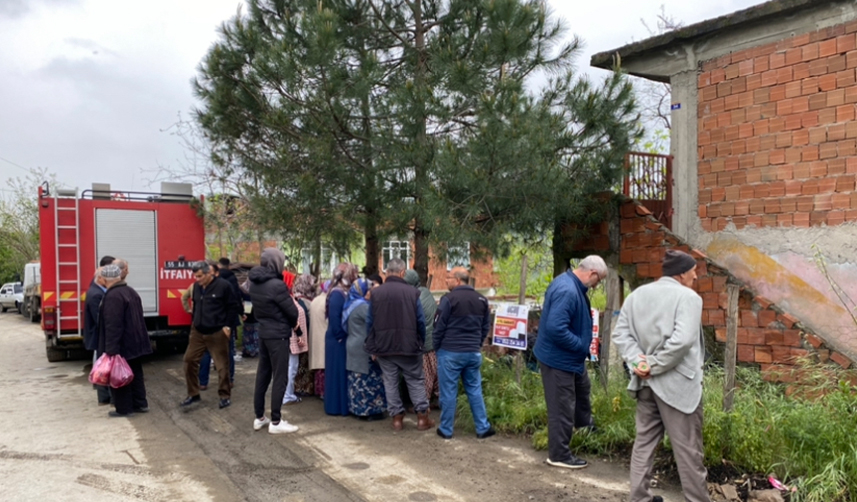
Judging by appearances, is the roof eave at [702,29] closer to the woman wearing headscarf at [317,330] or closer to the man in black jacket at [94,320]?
the woman wearing headscarf at [317,330]

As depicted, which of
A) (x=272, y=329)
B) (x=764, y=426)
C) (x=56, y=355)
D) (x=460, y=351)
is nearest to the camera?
(x=764, y=426)

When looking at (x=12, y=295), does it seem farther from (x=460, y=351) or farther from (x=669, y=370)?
(x=669, y=370)

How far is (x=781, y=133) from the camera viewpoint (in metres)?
7.11

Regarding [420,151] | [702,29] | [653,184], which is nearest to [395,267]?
[420,151]

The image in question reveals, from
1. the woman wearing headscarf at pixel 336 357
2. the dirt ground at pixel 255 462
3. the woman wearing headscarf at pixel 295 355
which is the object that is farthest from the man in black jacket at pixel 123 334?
the woman wearing headscarf at pixel 336 357

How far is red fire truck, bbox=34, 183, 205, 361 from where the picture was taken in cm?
970

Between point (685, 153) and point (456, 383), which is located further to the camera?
point (685, 153)

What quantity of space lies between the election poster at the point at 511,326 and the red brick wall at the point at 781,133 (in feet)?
9.91

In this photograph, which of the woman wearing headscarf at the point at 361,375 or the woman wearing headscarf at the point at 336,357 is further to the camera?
the woman wearing headscarf at the point at 336,357

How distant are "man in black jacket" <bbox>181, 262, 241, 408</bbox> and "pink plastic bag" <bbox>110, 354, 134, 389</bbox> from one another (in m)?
0.65

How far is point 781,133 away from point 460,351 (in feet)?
14.4

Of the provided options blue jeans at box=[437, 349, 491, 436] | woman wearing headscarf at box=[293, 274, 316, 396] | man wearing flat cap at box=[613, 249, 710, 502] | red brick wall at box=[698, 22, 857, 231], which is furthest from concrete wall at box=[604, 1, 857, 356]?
woman wearing headscarf at box=[293, 274, 316, 396]

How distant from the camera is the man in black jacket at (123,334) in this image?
7.09 meters

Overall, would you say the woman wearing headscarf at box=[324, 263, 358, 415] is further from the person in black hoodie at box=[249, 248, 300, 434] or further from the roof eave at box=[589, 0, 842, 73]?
the roof eave at box=[589, 0, 842, 73]
